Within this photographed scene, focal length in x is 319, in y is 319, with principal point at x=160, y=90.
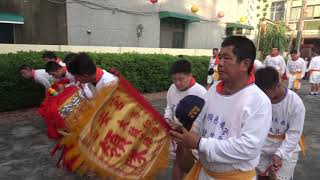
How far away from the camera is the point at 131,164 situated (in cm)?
192

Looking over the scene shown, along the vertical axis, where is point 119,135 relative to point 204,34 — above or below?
below

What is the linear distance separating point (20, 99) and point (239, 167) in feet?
21.6

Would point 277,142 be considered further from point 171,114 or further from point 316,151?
point 316,151

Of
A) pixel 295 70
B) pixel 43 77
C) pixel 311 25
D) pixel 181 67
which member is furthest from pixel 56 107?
pixel 311 25

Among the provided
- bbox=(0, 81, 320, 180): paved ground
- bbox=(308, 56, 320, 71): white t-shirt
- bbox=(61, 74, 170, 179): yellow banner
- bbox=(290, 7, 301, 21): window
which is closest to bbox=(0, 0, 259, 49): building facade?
bbox=(0, 81, 320, 180): paved ground

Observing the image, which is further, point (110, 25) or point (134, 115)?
point (110, 25)

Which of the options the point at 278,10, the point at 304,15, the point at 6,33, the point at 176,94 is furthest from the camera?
the point at 278,10

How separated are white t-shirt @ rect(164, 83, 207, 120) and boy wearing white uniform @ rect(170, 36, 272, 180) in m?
1.37

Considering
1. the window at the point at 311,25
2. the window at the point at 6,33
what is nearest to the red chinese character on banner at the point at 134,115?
the window at the point at 6,33

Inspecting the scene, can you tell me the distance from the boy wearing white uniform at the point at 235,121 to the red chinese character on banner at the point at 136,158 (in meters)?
0.23

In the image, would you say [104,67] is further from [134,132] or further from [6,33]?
[134,132]

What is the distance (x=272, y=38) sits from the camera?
21031 mm

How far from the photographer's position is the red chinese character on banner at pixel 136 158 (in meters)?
1.91

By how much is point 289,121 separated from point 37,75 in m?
5.36
